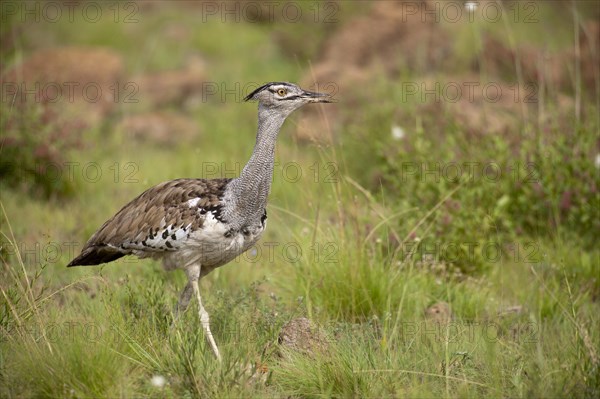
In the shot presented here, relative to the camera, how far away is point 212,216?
14.0 feet

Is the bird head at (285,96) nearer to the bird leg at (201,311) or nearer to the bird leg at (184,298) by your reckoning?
the bird leg at (201,311)

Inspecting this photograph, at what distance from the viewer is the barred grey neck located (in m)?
4.32

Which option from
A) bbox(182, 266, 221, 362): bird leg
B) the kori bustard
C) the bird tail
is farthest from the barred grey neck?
the bird tail

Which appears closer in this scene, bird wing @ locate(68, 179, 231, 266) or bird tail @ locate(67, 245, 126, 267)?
bird wing @ locate(68, 179, 231, 266)

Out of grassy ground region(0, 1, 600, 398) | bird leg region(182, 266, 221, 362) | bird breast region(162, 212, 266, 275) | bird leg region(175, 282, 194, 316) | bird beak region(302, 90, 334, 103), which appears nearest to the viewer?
grassy ground region(0, 1, 600, 398)

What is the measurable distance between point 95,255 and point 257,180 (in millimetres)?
1146

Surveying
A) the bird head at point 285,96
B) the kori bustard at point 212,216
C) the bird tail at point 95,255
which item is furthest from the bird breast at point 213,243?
Result: the bird head at point 285,96

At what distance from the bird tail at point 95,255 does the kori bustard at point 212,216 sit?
69 millimetres

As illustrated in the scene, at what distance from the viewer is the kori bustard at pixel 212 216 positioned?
14.0 ft

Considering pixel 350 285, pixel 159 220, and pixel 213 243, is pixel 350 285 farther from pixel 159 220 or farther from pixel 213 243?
pixel 159 220

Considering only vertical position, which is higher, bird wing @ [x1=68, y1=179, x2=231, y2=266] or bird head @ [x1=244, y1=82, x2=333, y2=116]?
bird head @ [x1=244, y1=82, x2=333, y2=116]

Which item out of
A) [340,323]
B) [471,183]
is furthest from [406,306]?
[471,183]

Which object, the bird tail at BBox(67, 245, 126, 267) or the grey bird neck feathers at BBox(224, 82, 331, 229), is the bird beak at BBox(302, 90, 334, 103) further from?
the bird tail at BBox(67, 245, 126, 267)

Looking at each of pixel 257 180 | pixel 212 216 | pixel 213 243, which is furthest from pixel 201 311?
pixel 257 180
